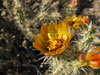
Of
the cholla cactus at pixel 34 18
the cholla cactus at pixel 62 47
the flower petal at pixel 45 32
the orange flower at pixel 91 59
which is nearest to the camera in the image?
the orange flower at pixel 91 59

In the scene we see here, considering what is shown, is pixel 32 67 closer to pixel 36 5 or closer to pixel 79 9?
pixel 36 5

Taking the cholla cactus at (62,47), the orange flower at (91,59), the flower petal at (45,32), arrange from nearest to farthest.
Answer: the orange flower at (91,59) → the cholla cactus at (62,47) → the flower petal at (45,32)

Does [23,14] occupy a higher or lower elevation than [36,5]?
lower

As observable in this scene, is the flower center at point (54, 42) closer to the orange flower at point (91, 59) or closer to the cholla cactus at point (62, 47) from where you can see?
the cholla cactus at point (62, 47)

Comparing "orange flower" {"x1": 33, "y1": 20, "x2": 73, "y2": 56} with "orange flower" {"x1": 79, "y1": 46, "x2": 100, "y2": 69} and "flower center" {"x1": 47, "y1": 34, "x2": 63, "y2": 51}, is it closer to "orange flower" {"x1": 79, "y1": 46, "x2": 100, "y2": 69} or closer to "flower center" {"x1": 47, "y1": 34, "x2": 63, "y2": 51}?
"flower center" {"x1": 47, "y1": 34, "x2": 63, "y2": 51}

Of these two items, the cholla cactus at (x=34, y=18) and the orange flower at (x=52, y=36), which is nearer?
the orange flower at (x=52, y=36)

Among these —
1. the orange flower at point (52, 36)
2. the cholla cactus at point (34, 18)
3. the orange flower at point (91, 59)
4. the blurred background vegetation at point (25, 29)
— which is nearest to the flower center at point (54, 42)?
the orange flower at point (52, 36)

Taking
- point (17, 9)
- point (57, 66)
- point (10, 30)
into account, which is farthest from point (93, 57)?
point (10, 30)
